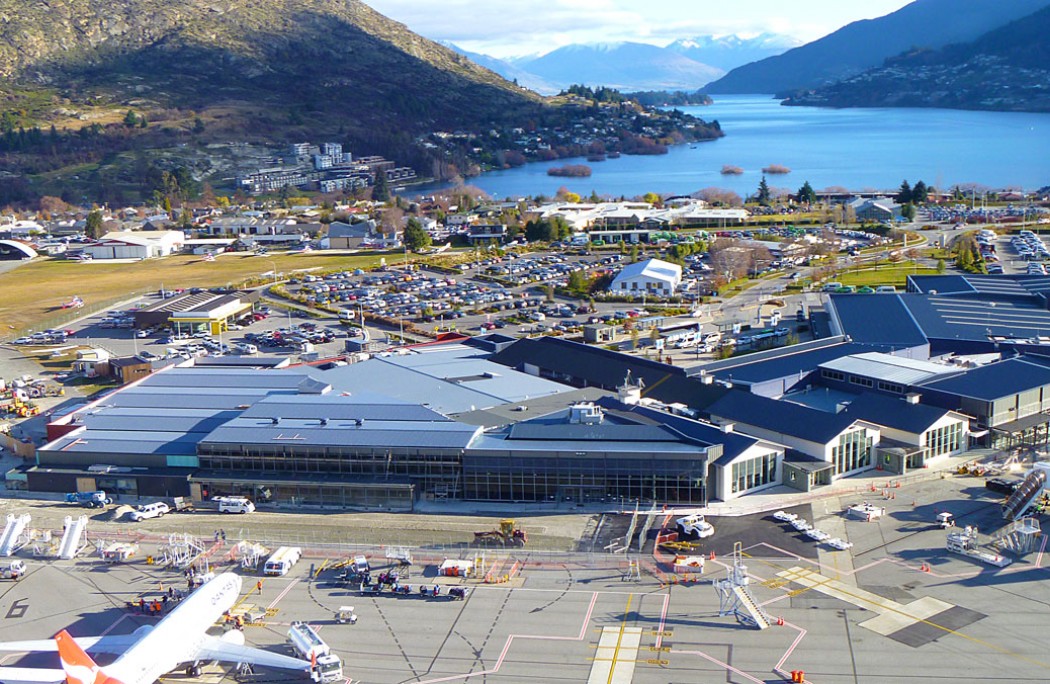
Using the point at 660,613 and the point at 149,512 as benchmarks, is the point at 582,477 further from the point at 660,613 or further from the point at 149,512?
the point at 149,512

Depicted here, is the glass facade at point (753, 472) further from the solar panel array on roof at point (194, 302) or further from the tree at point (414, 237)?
the tree at point (414, 237)

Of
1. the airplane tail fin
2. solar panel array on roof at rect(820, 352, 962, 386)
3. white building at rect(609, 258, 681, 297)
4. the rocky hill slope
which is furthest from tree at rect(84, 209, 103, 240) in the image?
the airplane tail fin

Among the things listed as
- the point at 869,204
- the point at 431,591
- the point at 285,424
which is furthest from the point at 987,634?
the point at 869,204

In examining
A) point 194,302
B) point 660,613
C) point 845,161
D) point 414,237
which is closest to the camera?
point 660,613

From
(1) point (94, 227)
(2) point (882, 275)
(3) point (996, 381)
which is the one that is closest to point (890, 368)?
(3) point (996, 381)

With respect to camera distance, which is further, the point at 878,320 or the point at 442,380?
the point at 878,320

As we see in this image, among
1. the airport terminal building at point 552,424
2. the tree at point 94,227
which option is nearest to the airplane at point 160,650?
the airport terminal building at point 552,424
